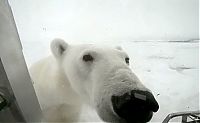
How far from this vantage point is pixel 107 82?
45 cm

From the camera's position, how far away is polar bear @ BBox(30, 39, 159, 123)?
33 centimetres

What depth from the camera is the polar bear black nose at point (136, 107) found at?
32 centimetres

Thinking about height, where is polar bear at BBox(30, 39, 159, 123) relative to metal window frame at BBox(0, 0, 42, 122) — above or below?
below

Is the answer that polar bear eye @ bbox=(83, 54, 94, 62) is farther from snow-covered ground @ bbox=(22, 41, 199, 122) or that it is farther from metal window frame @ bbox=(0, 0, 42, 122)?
metal window frame @ bbox=(0, 0, 42, 122)

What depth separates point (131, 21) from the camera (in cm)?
53

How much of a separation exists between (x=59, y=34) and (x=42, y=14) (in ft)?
0.18

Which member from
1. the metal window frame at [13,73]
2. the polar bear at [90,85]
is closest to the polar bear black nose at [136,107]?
the polar bear at [90,85]

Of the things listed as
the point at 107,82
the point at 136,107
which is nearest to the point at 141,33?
the point at 107,82

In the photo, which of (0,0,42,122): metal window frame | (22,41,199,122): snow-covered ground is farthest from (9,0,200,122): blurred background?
(0,0,42,122): metal window frame

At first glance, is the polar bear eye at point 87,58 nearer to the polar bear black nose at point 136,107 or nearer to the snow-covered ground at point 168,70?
the snow-covered ground at point 168,70

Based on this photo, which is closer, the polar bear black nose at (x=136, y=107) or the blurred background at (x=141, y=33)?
the polar bear black nose at (x=136, y=107)

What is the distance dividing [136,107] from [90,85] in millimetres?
241

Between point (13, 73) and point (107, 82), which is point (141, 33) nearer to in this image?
point (107, 82)

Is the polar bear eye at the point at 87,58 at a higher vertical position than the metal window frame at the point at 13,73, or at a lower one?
lower
